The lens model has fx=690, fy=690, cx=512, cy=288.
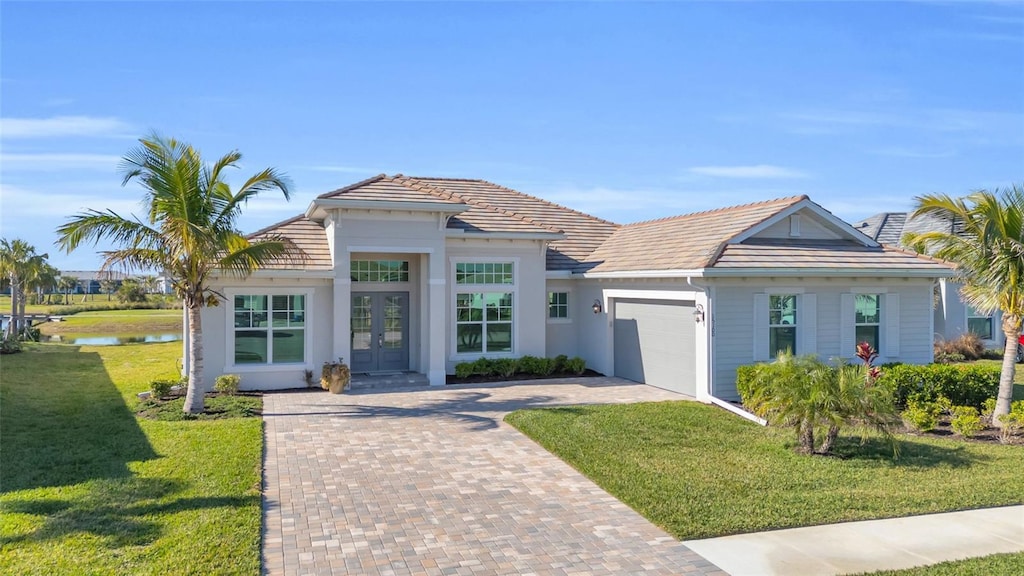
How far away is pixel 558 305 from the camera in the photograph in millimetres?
19969

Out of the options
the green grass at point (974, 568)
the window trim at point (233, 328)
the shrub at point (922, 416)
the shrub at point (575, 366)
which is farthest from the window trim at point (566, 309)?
the green grass at point (974, 568)

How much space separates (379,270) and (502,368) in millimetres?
4125

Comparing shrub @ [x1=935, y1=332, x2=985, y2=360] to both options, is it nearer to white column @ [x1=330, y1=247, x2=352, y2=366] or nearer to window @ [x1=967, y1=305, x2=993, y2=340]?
window @ [x1=967, y1=305, x2=993, y2=340]

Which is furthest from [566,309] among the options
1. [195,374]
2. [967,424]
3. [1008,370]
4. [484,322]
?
[1008,370]

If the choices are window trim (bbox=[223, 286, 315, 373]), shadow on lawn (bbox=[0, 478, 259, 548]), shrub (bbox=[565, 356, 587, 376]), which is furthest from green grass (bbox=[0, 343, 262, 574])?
shrub (bbox=[565, 356, 587, 376])

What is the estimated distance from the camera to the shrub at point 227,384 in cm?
1504

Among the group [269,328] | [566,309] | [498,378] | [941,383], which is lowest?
[498,378]

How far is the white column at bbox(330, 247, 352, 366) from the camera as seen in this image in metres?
16.3

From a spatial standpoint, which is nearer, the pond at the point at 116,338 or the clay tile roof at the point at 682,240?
the clay tile roof at the point at 682,240

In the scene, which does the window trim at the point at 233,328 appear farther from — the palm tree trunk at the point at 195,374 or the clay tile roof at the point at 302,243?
the palm tree trunk at the point at 195,374

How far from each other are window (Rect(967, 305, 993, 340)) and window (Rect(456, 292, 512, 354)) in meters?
17.6

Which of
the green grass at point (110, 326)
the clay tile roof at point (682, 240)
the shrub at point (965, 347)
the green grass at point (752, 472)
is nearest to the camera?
the green grass at point (752, 472)

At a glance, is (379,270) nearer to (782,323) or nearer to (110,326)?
(782,323)

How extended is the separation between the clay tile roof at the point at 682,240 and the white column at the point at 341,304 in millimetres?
6616
